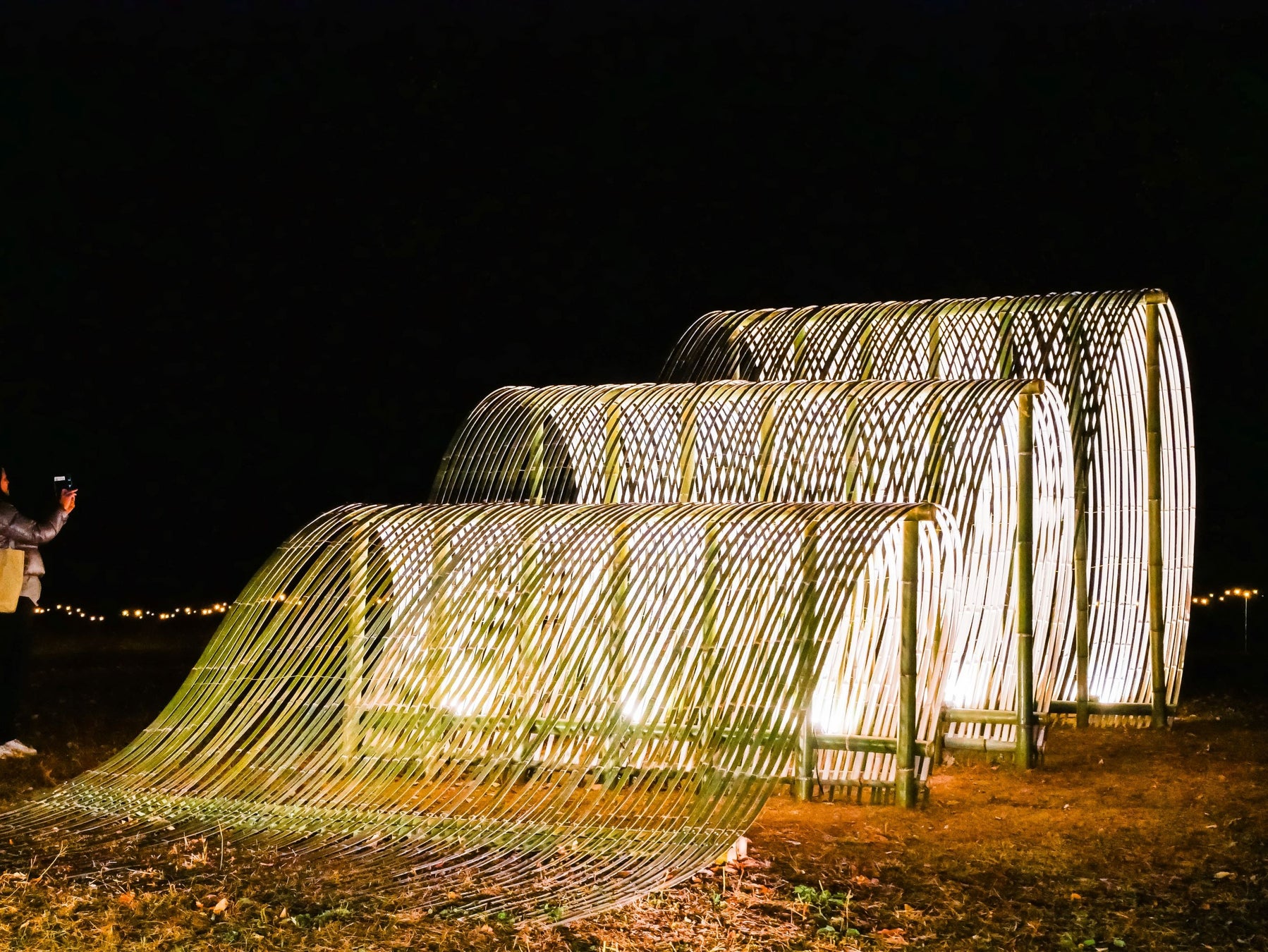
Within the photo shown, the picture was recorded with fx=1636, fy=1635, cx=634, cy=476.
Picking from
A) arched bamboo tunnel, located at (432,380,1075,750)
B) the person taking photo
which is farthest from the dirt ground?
arched bamboo tunnel, located at (432,380,1075,750)

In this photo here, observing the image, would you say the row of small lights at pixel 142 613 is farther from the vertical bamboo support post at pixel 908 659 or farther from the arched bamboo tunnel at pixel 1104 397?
the vertical bamboo support post at pixel 908 659

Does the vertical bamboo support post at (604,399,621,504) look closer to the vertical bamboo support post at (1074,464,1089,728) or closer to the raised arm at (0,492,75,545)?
the vertical bamboo support post at (1074,464,1089,728)

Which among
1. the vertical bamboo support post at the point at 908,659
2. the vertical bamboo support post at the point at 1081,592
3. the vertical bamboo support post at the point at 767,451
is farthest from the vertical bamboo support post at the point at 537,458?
the vertical bamboo support post at the point at 1081,592

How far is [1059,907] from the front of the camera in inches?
275

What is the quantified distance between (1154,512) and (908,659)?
4.08 meters

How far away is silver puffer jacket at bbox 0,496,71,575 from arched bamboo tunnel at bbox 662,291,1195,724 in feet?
16.6

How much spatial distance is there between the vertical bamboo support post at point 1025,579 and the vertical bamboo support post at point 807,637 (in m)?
1.68

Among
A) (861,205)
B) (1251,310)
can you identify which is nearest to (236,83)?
(861,205)

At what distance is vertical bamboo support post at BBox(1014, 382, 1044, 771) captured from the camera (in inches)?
404

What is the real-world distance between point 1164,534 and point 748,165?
68.4 ft

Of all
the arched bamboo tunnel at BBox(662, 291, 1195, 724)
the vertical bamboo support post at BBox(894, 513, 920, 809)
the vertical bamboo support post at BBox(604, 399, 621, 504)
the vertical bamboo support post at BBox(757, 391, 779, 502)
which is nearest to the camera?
the vertical bamboo support post at BBox(894, 513, 920, 809)

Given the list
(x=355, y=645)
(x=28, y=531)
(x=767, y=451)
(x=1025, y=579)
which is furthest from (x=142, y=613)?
(x=1025, y=579)

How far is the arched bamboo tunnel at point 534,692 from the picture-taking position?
7.93m

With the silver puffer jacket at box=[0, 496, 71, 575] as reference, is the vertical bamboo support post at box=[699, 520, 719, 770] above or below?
below
